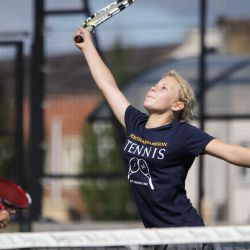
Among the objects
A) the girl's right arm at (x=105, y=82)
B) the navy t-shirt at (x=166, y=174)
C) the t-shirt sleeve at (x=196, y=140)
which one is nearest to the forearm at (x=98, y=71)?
the girl's right arm at (x=105, y=82)

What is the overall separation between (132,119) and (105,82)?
29 centimetres

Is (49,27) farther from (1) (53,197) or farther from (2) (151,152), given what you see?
(2) (151,152)

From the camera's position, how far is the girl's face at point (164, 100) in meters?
4.59

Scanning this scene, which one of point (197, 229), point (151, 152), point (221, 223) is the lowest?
point (221, 223)

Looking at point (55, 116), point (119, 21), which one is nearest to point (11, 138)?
point (55, 116)

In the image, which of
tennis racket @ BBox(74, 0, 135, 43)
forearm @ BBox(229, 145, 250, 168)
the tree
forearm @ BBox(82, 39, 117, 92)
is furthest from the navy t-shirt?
the tree

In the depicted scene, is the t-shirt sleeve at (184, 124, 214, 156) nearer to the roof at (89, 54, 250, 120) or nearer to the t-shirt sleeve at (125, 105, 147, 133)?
the t-shirt sleeve at (125, 105, 147, 133)

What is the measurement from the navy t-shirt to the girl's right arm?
1.33 feet

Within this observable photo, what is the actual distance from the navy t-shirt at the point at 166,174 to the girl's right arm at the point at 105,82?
16.0 inches

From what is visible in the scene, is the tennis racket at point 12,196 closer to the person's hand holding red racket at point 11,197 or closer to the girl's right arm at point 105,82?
the person's hand holding red racket at point 11,197

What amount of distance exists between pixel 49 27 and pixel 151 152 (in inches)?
231

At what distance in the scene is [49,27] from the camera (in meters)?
10.2

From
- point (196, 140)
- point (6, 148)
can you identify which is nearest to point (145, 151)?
point (196, 140)

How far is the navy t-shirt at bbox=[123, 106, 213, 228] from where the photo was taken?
14.6 feet
